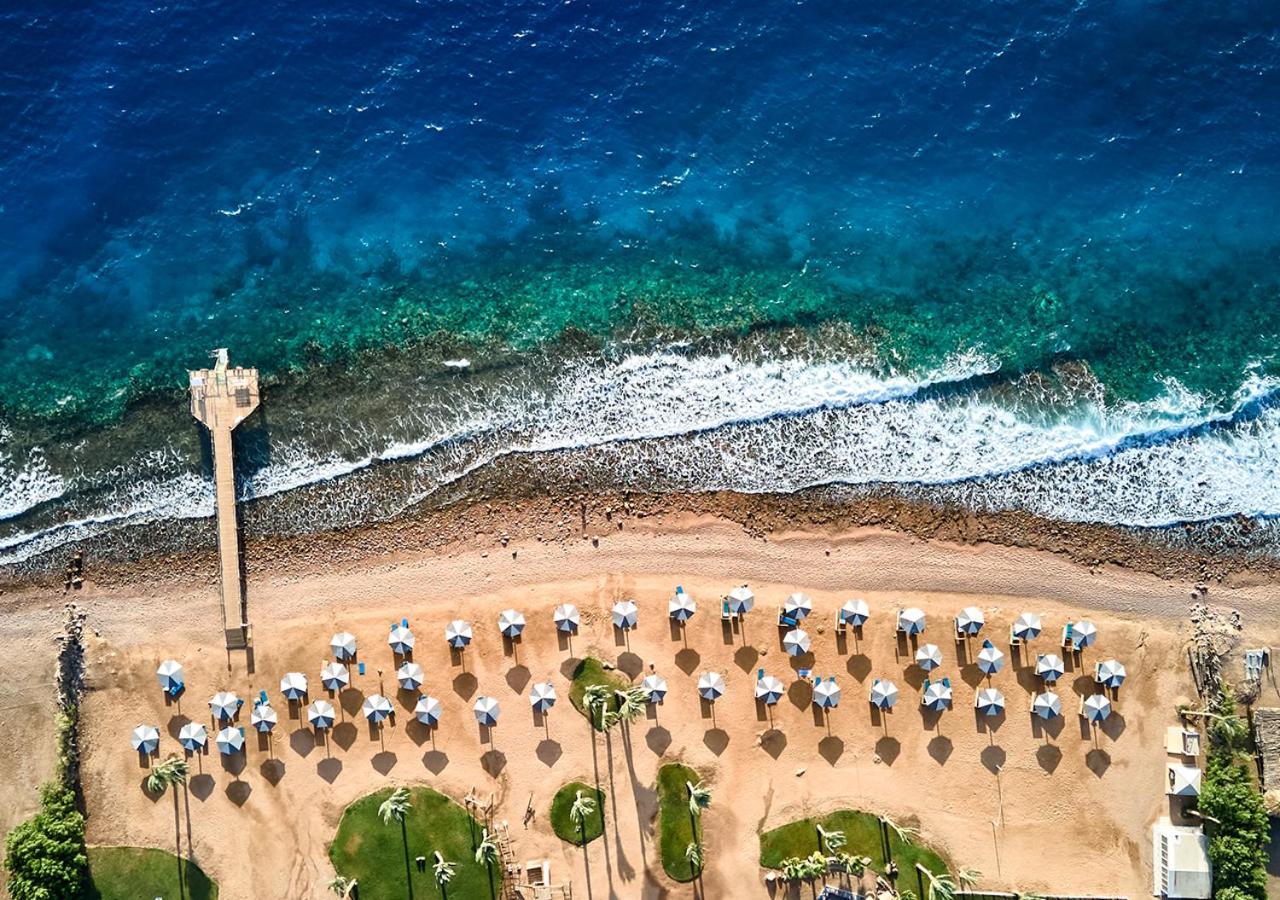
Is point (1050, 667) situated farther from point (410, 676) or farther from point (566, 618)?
point (410, 676)

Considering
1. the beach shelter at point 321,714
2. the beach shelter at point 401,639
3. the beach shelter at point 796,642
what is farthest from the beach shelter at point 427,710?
the beach shelter at point 796,642

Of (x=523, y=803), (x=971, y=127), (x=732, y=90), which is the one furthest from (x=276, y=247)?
(x=971, y=127)

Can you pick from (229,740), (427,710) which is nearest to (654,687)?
(427,710)

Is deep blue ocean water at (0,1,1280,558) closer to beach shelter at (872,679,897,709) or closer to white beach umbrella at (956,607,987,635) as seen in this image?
white beach umbrella at (956,607,987,635)

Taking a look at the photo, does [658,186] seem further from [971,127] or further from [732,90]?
[971,127]

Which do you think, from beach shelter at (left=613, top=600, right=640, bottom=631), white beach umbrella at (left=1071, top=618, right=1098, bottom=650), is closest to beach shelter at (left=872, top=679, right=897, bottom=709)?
white beach umbrella at (left=1071, top=618, right=1098, bottom=650)

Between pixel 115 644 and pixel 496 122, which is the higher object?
pixel 496 122
